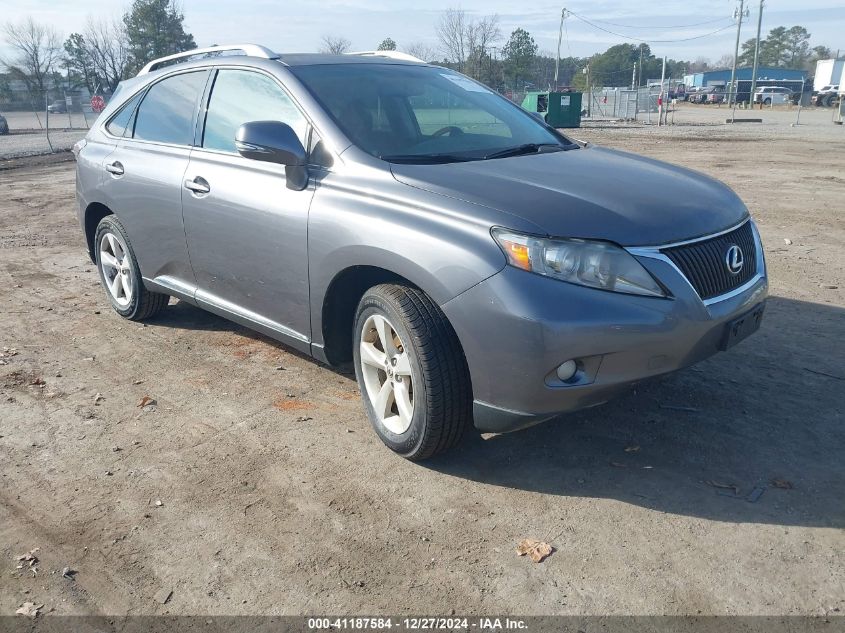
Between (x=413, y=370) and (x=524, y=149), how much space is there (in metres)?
1.59

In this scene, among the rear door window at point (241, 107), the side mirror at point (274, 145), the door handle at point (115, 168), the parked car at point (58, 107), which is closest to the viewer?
the side mirror at point (274, 145)

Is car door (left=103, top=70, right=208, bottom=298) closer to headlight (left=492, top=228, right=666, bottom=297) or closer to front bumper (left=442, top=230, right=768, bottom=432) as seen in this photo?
front bumper (left=442, top=230, right=768, bottom=432)

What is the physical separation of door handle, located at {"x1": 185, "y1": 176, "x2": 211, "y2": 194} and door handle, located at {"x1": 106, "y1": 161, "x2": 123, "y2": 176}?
3.34 ft

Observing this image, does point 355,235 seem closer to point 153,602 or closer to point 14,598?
point 153,602

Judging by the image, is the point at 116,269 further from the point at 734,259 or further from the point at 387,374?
the point at 734,259

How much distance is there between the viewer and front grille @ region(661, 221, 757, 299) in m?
3.15

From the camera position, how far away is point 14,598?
2676 millimetres

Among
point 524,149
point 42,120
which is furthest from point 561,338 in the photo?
point 42,120

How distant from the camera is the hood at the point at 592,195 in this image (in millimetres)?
3070

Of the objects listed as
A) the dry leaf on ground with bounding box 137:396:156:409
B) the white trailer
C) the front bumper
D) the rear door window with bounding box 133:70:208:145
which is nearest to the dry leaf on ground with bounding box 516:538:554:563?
the front bumper

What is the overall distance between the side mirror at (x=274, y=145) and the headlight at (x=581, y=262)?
4.14 ft

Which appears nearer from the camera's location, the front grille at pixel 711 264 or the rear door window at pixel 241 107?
the front grille at pixel 711 264

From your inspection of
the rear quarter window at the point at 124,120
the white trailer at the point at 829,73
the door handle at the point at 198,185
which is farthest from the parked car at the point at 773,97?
the door handle at the point at 198,185

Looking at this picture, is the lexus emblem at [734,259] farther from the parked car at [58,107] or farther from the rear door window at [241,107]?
the parked car at [58,107]
